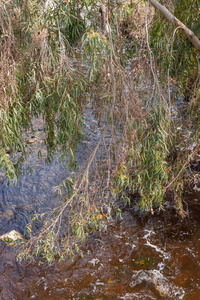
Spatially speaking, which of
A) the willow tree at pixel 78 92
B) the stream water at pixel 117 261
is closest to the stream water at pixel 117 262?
the stream water at pixel 117 261

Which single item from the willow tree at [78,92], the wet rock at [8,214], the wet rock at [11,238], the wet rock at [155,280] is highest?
the willow tree at [78,92]

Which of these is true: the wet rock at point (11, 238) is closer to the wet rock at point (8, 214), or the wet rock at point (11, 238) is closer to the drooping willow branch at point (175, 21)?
the wet rock at point (8, 214)

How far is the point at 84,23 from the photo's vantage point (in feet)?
15.9

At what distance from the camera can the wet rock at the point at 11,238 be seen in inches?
235

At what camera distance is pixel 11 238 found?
6.00 m

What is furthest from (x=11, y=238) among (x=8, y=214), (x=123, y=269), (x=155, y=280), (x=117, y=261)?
(x=155, y=280)

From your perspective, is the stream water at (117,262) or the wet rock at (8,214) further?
the wet rock at (8,214)

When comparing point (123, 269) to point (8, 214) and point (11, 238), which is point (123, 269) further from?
point (8, 214)

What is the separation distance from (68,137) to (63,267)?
2189 millimetres

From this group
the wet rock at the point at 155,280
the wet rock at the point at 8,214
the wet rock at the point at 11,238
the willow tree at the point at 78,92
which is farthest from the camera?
the wet rock at the point at 8,214

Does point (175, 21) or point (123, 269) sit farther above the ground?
point (175, 21)

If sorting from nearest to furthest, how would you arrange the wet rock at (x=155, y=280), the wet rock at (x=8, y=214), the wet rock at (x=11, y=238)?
the wet rock at (x=155, y=280), the wet rock at (x=11, y=238), the wet rock at (x=8, y=214)

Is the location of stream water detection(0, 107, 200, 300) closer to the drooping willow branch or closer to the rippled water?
the rippled water

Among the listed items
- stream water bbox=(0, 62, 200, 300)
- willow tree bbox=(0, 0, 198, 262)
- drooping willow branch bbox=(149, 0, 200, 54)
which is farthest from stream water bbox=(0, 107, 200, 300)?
drooping willow branch bbox=(149, 0, 200, 54)
